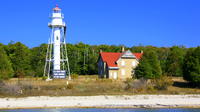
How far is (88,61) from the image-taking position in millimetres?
72000

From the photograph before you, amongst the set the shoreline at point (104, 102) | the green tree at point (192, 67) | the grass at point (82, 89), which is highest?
the green tree at point (192, 67)

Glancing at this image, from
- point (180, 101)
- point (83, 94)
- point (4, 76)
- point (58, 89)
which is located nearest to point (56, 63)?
point (4, 76)

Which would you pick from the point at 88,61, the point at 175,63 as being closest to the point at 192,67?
the point at 175,63

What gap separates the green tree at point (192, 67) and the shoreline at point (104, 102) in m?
9.34

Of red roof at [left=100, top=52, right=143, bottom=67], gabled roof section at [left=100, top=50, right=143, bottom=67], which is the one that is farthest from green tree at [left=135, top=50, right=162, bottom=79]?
red roof at [left=100, top=52, right=143, bottom=67]

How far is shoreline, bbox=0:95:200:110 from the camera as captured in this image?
31.8 meters

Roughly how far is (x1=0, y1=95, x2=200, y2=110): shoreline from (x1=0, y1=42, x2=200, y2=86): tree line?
1178cm

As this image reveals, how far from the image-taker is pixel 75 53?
241 feet

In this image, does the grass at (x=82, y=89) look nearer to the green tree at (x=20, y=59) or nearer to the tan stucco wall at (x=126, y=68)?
the tan stucco wall at (x=126, y=68)

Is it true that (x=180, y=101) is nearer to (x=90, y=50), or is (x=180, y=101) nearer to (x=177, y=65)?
(x=177, y=65)

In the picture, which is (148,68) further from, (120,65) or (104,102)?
(104,102)

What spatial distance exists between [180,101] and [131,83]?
887 centimetres

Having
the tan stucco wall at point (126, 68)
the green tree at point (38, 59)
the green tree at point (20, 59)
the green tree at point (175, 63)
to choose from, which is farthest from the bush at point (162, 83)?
the green tree at point (38, 59)

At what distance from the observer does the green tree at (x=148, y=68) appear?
167ft
